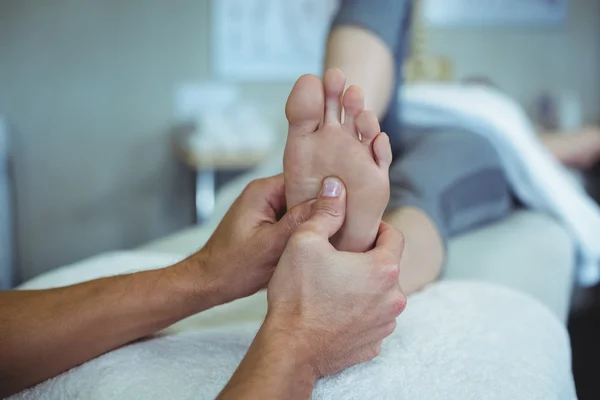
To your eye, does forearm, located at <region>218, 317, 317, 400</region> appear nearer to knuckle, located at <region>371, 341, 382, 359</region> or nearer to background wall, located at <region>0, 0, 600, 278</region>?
knuckle, located at <region>371, 341, 382, 359</region>

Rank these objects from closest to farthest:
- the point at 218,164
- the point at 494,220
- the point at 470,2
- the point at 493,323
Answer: the point at 493,323, the point at 494,220, the point at 218,164, the point at 470,2

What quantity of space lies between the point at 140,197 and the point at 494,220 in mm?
1535

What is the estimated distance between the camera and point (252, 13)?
7.76ft

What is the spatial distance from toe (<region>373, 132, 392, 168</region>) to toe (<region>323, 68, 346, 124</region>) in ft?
0.14

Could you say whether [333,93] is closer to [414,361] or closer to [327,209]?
[327,209]

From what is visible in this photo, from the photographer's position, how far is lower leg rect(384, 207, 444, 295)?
2.39 feet

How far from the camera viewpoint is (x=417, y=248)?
0.75 meters

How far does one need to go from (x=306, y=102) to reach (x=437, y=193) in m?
0.45

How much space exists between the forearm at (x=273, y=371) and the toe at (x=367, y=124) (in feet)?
0.66

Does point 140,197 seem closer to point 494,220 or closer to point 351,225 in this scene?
point 494,220

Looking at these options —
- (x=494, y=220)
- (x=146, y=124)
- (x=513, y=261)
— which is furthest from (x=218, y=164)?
(x=513, y=261)

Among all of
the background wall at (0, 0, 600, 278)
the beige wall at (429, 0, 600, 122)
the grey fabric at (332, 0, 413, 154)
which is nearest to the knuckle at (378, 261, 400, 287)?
the grey fabric at (332, 0, 413, 154)

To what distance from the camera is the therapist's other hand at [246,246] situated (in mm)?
569

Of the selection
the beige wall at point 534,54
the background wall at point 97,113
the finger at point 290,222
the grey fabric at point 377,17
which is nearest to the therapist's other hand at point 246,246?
the finger at point 290,222
